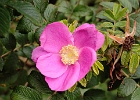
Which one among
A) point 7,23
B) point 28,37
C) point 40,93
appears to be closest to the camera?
point 7,23

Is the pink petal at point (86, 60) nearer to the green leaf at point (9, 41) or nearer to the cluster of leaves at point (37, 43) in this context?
the cluster of leaves at point (37, 43)

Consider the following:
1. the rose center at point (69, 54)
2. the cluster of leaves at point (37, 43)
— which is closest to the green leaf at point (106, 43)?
the cluster of leaves at point (37, 43)

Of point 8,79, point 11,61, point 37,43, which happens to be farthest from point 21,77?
point 37,43

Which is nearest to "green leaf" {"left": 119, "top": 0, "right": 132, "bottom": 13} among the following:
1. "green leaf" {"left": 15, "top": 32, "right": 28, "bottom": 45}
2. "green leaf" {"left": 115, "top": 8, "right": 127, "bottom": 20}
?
"green leaf" {"left": 115, "top": 8, "right": 127, "bottom": 20}

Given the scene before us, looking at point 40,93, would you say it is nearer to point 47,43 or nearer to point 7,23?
point 47,43

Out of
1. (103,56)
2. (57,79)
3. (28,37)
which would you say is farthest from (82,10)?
(57,79)

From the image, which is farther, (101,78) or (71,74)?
(101,78)

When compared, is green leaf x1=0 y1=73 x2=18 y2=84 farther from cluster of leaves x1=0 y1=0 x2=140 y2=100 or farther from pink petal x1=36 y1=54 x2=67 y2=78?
pink petal x1=36 y1=54 x2=67 y2=78
